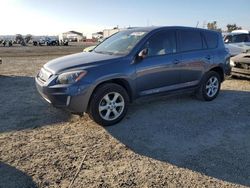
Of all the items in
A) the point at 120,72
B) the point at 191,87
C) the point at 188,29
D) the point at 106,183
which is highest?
the point at 188,29

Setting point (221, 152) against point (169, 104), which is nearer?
point (221, 152)

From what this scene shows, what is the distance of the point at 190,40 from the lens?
22.0 feet

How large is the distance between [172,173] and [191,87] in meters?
3.33

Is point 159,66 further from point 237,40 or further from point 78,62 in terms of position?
point 237,40

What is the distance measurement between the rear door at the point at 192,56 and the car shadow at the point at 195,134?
Result: 66 centimetres

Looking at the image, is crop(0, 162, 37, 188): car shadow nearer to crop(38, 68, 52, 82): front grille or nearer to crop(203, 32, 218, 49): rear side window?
crop(38, 68, 52, 82): front grille

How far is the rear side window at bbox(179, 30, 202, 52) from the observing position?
652 centimetres

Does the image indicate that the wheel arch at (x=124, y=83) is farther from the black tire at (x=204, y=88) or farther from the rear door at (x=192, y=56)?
the black tire at (x=204, y=88)

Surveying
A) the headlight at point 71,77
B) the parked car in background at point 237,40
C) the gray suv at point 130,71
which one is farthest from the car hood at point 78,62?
the parked car in background at point 237,40

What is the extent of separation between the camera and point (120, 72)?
17.5ft

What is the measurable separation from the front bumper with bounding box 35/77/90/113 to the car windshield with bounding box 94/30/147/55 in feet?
4.02

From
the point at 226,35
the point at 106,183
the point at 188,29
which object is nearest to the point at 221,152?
the point at 106,183

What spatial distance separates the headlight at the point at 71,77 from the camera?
16.3ft

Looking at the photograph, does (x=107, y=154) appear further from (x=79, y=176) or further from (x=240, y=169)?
(x=240, y=169)
